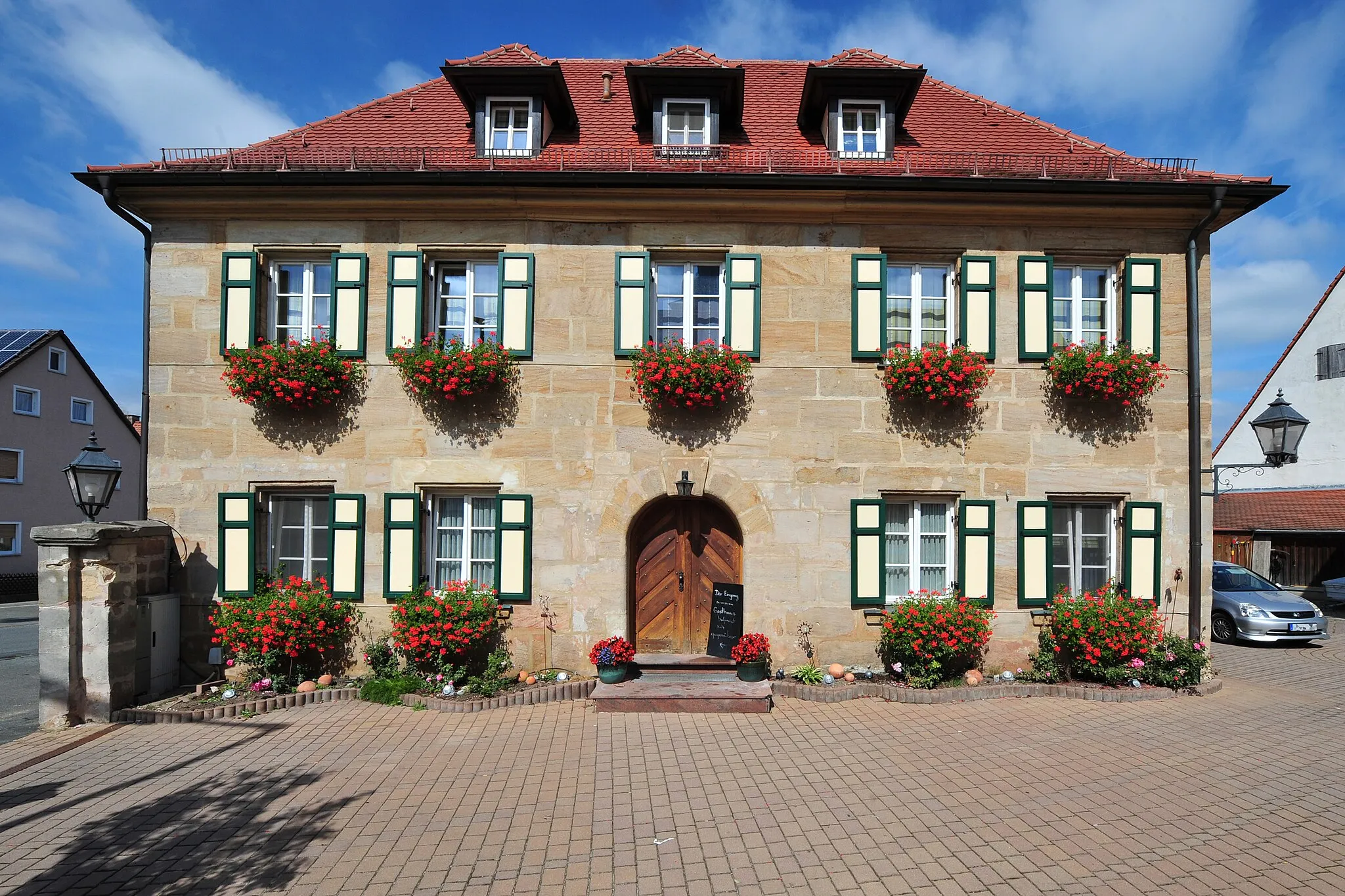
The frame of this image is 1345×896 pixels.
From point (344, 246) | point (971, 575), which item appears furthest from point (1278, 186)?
point (344, 246)

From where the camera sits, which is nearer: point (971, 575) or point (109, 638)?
point (109, 638)

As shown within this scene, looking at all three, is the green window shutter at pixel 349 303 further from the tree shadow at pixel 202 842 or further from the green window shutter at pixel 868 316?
the green window shutter at pixel 868 316

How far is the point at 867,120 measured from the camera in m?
9.31

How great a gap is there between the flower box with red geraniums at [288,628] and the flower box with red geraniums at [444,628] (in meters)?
0.72

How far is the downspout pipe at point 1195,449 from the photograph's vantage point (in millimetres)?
8344

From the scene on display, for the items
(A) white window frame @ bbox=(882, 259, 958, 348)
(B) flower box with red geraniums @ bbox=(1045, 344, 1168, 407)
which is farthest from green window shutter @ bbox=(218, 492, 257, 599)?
(B) flower box with red geraniums @ bbox=(1045, 344, 1168, 407)

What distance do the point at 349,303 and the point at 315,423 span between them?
1.55m

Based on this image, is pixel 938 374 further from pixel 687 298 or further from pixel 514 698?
pixel 514 698

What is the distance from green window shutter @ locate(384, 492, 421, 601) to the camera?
26.6 feet

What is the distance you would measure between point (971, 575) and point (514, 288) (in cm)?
668

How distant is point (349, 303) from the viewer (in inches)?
327

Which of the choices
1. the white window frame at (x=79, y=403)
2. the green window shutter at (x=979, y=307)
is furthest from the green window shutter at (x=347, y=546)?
the white window frame at (x=79, y=403)

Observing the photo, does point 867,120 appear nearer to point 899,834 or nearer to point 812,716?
point 812,716

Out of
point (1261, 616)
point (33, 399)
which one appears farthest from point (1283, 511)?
point (33, 399)
